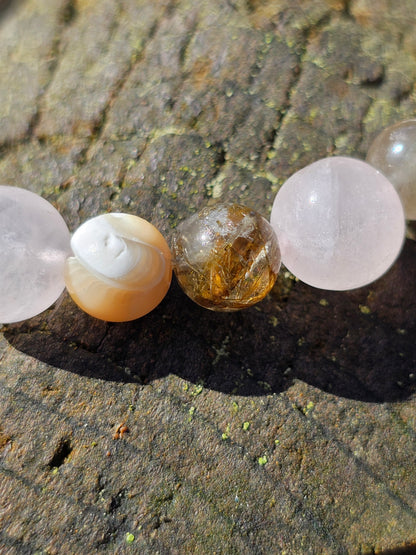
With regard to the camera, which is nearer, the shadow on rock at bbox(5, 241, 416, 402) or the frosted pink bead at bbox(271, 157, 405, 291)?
the frosted pink bead at bbox(271, 157, 405, 291)

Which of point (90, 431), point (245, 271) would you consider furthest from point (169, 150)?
point (90, 431)

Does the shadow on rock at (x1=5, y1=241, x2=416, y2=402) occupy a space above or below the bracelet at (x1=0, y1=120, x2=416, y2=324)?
below

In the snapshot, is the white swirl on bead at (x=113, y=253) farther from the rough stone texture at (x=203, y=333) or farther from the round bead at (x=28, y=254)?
the rough stone texture at (x=203, y=333)

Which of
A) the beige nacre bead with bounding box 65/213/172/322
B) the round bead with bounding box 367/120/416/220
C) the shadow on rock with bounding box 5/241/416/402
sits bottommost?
the shadow on rock with bounding box 5/241/416/402

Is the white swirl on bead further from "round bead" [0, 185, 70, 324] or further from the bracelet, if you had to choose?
"round bead" [0, 185, 70, 324]

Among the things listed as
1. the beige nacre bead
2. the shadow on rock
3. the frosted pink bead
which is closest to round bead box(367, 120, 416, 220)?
the frosted pink bead

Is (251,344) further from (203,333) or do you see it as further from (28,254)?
(28,254)
